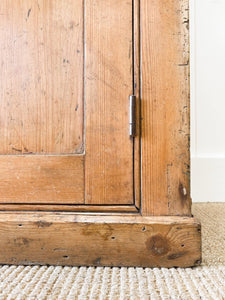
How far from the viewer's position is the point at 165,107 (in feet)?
1.62

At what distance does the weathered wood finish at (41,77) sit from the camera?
51 centimetres

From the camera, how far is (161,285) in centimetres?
40

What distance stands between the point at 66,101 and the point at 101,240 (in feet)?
0.84

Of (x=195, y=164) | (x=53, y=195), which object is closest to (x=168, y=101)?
(x=53, y=195)

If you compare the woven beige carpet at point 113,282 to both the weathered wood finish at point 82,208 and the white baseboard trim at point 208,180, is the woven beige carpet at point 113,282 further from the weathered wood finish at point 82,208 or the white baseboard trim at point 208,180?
the white baseboard trim at point 208,180

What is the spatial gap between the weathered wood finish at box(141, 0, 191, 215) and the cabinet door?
0.03 m

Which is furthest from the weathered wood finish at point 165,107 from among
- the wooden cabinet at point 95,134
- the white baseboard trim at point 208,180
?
the white baseboard trim at point 208,180

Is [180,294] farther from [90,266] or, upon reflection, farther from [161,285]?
[90,266]

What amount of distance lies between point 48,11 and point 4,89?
6.6 inches

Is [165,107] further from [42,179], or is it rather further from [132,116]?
[42,179]

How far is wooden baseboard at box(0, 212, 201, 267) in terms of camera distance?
47cm

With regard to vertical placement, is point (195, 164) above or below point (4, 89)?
below

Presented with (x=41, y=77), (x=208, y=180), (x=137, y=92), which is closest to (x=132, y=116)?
(x=137, y=92)

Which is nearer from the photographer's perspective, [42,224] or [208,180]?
[42,224]
